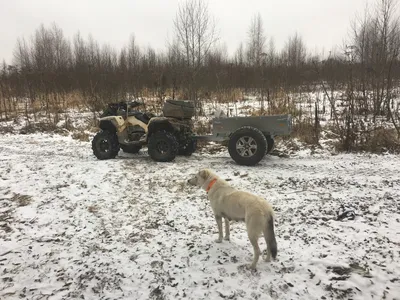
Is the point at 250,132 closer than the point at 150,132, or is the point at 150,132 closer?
the point at 250,132

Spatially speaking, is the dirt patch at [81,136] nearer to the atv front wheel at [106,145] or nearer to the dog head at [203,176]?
the atv front wheel at [106,145]

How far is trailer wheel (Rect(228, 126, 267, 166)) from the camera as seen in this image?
658 cm

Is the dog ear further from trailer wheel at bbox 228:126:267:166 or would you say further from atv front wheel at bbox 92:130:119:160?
atv front wheel at bbox 92:130:119:160

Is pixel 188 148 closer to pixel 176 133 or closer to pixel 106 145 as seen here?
pixel 176 133

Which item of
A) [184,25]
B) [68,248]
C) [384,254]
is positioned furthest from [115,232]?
[184,25]

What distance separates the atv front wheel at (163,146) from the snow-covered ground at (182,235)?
61 cm

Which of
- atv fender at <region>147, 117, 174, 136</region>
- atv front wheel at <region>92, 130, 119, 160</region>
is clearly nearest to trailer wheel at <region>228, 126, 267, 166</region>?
atv fender at <region>147, 117, 174, 136</region>

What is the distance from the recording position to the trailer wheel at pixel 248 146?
21.6 feet

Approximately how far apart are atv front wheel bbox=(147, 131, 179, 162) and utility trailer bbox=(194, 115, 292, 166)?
1.16 meters

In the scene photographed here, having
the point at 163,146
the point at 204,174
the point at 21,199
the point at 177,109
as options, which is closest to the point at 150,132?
the point at 163,146

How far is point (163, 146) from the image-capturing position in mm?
7320

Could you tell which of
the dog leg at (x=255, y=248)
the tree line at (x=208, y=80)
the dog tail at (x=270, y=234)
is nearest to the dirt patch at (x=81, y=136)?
the tree line at (x=208, y=80)

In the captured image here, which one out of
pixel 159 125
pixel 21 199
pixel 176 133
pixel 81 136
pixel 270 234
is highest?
pixel 159 125

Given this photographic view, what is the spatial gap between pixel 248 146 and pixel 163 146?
2.21 m
